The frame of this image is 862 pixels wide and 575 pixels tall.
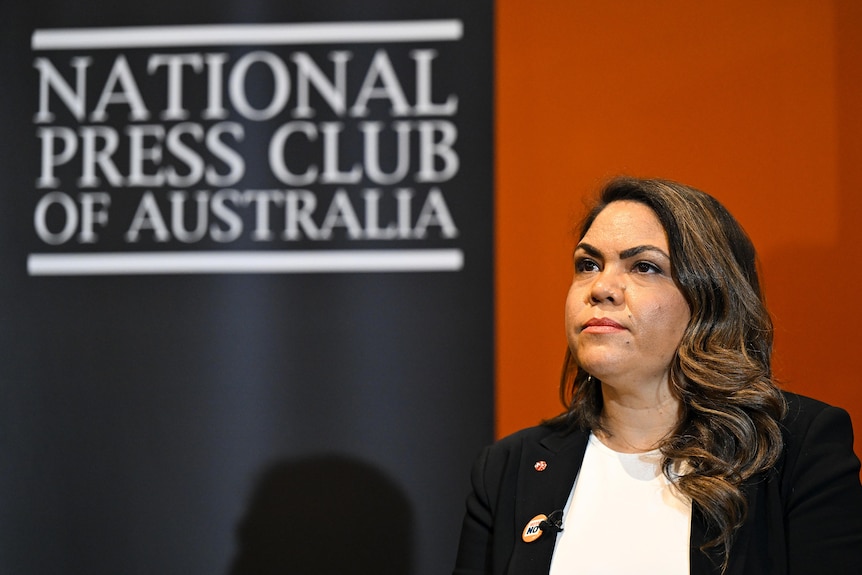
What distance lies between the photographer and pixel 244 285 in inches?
126

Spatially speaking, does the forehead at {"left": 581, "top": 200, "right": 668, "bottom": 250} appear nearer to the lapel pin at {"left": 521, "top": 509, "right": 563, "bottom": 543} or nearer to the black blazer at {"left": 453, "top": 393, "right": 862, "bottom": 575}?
the black blazer at {"left": 453, "top": 393, "right": 862, "bottom": 575}

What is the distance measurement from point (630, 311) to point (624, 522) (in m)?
0.45

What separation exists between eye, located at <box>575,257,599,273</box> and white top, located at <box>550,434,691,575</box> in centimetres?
42

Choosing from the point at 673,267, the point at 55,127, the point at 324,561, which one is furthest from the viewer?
the point at 55,127

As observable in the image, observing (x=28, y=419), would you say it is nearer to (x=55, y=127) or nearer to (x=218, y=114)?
(x=55, y=127)

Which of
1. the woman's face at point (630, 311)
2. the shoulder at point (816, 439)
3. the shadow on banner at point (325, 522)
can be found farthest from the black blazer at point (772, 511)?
the shadow on banner at point (325, 522)

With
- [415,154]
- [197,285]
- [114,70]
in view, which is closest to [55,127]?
[114,70]

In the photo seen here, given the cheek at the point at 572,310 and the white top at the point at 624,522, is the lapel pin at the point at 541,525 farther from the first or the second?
the cheek at the point at 572,310

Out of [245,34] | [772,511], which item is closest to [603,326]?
[772,511]

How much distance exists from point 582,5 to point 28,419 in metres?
2.25

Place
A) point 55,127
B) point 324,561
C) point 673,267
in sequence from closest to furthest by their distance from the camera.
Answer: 1. point 673,267
2. point 324,561
3. point 55,127

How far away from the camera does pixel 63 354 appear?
3.25 meters

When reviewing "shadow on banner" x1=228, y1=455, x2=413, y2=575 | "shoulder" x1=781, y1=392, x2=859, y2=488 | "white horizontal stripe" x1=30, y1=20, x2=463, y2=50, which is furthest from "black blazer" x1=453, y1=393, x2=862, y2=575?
"white horizontal stripe" x1=30, y1=20, x2=463, y2=50

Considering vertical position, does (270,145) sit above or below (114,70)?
below
